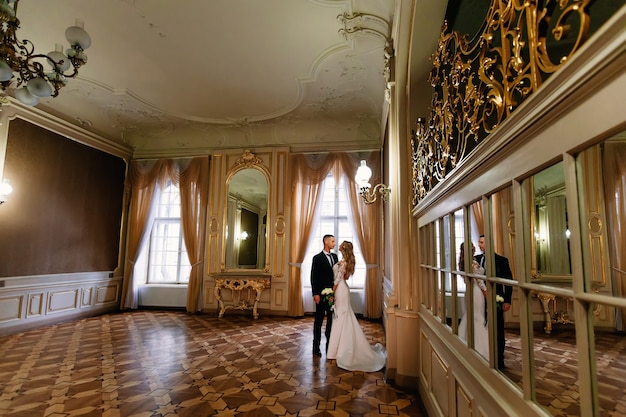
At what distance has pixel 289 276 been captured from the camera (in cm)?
605

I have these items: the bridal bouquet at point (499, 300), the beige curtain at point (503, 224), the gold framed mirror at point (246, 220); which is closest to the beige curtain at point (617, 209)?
the beige curtain at point (503, 224)

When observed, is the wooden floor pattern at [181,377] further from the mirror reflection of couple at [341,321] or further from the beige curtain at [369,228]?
the beige curtain at [369,228]

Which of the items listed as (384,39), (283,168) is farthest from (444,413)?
(283,168)

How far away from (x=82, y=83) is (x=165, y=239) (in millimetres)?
3228

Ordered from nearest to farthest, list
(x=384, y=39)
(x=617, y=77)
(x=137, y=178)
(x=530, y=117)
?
(x=617, y=77) < (x=530, y=117) < (x=384, y=39) < (x=137, y=178)

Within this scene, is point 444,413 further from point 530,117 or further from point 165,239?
point 165,239

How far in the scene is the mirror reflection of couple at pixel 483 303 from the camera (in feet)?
3.62

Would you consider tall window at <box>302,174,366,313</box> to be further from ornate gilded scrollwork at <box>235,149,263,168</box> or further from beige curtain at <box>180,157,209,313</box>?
beige curtain at <box>180,157,209,313</box>

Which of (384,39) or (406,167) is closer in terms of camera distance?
(406,167)

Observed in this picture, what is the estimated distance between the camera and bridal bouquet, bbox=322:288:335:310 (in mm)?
3648

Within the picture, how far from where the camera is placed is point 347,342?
135 inches

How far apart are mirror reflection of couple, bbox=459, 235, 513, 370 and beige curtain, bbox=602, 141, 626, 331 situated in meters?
0.46

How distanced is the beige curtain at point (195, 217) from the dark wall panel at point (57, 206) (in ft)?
4.54

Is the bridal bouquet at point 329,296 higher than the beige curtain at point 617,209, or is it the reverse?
the beige curtain at point 617,209
